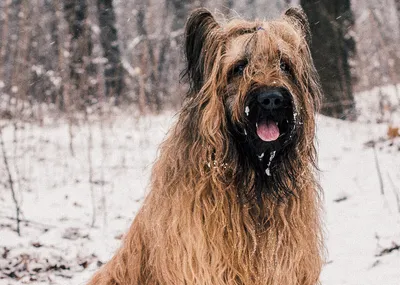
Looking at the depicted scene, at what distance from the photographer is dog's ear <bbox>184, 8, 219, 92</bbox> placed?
10.1 feet

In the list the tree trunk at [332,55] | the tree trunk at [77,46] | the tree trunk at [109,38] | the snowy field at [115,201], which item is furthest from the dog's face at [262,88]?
the tree trunk at [109,38]

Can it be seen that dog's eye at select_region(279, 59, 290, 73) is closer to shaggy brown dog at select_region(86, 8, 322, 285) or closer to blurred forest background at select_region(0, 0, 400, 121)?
shaggy brown dog at select_region(86, 8, 322, 285)

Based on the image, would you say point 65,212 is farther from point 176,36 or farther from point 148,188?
point 176,36

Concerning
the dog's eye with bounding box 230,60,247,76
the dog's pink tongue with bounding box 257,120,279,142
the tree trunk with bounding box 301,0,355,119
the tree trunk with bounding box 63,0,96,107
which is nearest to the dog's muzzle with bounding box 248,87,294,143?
the dog's pink tongue with bounding box 257,120,279,142

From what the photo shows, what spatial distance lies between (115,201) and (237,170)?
11.6 feet

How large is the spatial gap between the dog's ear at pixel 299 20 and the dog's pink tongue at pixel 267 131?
0.71 meters

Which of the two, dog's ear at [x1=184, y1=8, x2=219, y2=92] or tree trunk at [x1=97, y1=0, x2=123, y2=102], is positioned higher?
tree trunk at [x1=97, y1=0, x2=123, y2=102]

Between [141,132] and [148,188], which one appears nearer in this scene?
[148,188]

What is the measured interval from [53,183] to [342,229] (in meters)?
3.54

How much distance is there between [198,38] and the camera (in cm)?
312

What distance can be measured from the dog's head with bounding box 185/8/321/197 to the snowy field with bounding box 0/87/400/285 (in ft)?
3.24

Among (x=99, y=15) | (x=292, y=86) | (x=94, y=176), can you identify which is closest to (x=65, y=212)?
(x=94, y=176)

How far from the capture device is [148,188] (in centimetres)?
336

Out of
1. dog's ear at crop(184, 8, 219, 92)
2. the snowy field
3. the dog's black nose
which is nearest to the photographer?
the dog's black nose
